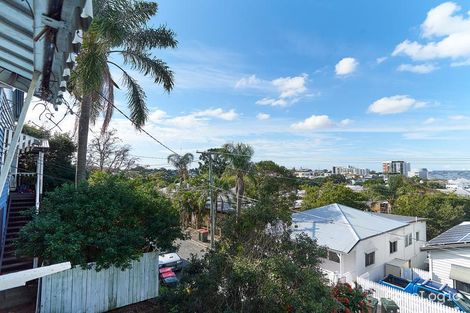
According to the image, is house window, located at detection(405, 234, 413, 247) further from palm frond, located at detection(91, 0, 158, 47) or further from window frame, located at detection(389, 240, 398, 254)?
palm frond, located at detection(91, 0, 158, 47)

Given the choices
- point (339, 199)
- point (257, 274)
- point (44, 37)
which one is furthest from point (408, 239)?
point (44, 37)

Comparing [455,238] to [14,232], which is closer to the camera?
[14,232]

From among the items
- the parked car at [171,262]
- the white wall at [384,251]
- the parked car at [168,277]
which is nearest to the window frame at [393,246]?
the white wall at [384,251]

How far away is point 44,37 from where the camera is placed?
1896 millimetres

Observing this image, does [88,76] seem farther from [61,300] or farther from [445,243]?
[445,243]

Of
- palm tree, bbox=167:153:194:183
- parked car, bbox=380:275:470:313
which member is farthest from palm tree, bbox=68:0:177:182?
palm tree, bbox=167:153:194:183

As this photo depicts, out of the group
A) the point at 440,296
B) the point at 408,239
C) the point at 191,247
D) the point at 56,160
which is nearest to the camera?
the point at 440,296

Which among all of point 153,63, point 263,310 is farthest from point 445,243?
point 153,63

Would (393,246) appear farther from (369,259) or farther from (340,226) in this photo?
(340,226)

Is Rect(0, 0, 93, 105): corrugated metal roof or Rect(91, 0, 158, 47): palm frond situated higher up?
Rect(91, 0, 158, 47): palm frond

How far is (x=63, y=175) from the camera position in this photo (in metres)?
18.1

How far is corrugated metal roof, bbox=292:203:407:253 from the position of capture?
15.2 m

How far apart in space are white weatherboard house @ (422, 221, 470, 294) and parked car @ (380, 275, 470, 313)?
2.00ft

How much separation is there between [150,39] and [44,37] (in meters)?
10.3
